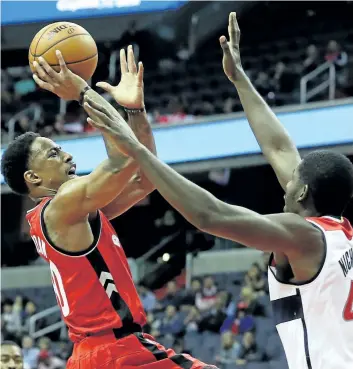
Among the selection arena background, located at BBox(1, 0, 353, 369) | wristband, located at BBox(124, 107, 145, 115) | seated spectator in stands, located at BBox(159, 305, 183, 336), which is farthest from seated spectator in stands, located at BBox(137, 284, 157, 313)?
wristband, located at BBox(124, 107, 145, 115)

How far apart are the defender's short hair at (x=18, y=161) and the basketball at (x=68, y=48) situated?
42cm

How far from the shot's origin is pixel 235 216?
303 centimetres

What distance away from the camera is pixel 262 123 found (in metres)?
4.27

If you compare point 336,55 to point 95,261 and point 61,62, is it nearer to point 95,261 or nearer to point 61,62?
point 61,62

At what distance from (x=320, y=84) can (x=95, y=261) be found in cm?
1126

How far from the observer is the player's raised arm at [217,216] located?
2.98 m

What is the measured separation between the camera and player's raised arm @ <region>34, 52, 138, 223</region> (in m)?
4.16

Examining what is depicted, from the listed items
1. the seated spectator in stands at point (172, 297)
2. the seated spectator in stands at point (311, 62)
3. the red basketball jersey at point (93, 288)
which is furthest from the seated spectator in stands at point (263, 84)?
the red basketball jersey at point (93, 288)

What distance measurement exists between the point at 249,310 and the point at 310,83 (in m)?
5.15

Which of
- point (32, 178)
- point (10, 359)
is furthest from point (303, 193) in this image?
point (10, 359)

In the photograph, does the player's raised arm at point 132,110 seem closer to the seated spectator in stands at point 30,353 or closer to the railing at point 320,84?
the seated spectator in stands at point 30,353

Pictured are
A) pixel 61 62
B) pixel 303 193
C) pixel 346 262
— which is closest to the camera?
pixel 346 262

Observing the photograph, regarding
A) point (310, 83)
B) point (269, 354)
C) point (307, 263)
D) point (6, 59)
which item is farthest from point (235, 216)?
point (6, 59)

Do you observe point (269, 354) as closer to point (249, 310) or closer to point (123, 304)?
point (249, 310)
